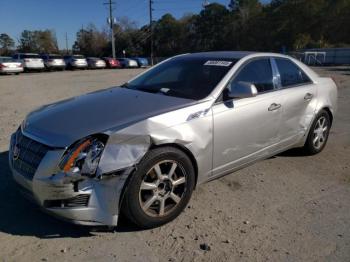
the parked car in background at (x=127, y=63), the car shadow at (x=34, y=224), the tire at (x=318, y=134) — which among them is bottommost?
the parked car in background at (x=127, y=63)

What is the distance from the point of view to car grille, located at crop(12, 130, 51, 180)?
125 inches

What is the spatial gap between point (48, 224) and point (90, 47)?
88.7 metres

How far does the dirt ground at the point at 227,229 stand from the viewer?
309 centimetres

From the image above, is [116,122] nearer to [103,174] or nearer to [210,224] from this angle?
[103,174]

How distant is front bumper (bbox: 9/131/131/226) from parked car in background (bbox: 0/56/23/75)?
2657 centimetres

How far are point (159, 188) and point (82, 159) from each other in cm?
79

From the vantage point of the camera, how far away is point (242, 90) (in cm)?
404

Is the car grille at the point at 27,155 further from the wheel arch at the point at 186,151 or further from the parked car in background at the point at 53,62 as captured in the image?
the parked car in background at the point at 53,62

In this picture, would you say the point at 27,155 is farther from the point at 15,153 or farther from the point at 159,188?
the point at 159,188

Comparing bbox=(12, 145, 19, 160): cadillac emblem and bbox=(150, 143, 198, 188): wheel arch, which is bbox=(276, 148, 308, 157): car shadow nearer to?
bbox=(150, 143, 198, 188): wheel arch

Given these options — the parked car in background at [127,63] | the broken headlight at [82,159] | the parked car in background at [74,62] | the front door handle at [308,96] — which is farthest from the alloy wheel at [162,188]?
the parked car in background at [127,63]

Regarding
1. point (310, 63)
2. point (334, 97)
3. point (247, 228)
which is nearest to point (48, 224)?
point (247, 228)

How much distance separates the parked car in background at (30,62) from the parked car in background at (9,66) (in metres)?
1.48

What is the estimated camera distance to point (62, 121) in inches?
138
